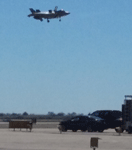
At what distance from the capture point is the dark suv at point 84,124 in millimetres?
36469

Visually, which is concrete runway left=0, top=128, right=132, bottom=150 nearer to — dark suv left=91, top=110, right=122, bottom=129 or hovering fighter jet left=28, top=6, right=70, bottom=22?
dark suv left=91, top=110, right=122, bottom=129

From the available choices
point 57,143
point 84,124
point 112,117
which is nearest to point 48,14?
point 112,117

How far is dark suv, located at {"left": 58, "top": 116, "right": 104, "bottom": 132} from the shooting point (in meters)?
36.5

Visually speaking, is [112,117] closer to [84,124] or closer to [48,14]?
[84,124]

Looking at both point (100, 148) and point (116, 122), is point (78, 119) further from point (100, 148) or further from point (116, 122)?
point (100, 148)

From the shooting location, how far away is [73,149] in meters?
19.7

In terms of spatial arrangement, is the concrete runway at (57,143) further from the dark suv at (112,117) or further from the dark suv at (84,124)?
the dark suv at (112,117)

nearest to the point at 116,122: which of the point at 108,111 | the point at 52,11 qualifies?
the point at 108,111

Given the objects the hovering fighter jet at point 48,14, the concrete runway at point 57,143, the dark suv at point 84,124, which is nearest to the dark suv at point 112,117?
the dark suv at point 84,124

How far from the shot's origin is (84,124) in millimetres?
36656

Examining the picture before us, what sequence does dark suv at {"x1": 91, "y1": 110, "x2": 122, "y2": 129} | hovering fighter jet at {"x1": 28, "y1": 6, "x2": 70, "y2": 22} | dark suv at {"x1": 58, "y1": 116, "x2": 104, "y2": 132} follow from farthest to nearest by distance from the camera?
1. hovering fighter jet at {"x1": 28, "y1": 6, "x2": 70, "y2": 22}
2. dark suv at {"x1": 91, "y1": 110, "x2": 122, "y2": 129}
3. dark suv at {"x1": 58, "y1": 116, "x2": 104, "y2": 132}

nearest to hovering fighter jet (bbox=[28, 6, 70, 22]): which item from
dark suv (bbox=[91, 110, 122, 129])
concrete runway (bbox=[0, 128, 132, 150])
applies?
dark suv (bbox=[91, 110, 122, 129])

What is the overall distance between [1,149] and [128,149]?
20.4 feet

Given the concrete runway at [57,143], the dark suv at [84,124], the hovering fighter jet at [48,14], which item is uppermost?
the hovering fighter jet at [48,14]
